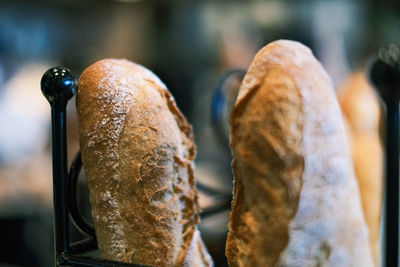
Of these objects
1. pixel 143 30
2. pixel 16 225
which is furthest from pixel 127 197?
pixel 143 30

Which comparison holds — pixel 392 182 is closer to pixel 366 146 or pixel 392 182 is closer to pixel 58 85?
pixel 366 146

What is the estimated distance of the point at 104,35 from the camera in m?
3.83

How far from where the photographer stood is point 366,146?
2.28 ft

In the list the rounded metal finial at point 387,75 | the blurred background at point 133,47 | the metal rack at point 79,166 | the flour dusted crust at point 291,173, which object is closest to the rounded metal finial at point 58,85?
the metal rack at point 79,166

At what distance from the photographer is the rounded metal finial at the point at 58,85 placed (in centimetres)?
54

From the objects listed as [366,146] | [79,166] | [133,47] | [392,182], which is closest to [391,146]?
[392,182]

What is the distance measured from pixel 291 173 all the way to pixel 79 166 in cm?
30

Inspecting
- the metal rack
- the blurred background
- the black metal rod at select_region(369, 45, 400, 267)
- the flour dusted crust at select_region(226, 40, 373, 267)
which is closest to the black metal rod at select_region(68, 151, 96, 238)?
the metal rack

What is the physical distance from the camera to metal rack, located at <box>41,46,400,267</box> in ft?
1.39

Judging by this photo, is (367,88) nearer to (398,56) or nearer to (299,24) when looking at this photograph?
(398,56)

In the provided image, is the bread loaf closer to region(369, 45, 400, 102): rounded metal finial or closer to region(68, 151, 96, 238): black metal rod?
region(369, 45, 400, 102): rounded metal finial

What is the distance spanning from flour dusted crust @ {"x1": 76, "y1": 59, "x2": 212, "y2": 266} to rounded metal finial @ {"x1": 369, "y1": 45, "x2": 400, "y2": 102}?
25 cm

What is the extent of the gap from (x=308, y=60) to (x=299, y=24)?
109 inches

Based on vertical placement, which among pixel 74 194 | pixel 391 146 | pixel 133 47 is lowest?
pixel 133 47
